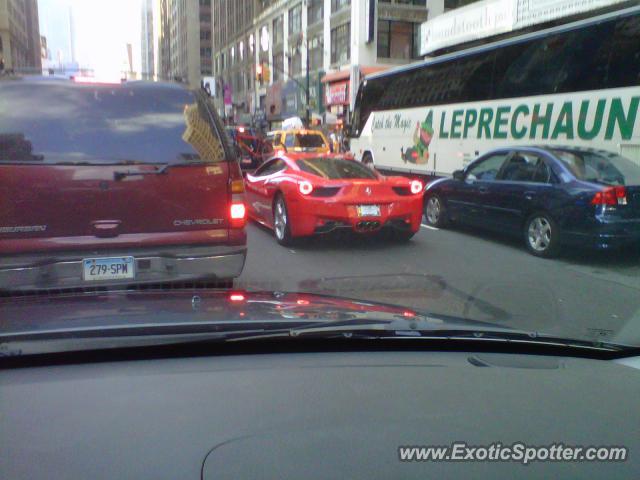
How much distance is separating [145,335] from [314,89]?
4462cm

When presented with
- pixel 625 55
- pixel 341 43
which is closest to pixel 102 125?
pixel 625 55

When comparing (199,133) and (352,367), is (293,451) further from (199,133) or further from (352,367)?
(199,133)

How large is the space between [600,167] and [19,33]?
105735 mm

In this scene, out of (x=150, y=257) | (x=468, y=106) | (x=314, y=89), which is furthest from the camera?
(x=314, y=89)

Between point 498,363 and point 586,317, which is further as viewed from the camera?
point 586,317

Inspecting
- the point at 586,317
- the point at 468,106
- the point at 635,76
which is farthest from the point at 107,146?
the point at 468,106

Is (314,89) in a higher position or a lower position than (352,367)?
higher

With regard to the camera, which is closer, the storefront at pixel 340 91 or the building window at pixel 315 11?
the storefront at pixel 340 91

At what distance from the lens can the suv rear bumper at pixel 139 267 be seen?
491 centimetres

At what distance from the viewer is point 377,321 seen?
297 centimetres

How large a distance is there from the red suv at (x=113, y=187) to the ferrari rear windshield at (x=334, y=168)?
4013mm

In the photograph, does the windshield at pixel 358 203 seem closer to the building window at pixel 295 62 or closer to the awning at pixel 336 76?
the awning at pixel 336 76

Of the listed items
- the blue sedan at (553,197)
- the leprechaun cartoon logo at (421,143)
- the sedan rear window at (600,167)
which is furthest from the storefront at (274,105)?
the sedan rear window at (600,167)

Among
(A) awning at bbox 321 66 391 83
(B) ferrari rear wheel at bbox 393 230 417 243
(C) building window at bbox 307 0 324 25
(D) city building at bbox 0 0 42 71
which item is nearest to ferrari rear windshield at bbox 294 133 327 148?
(B) ferrari rear wheel at bbox 393 230 417 243
